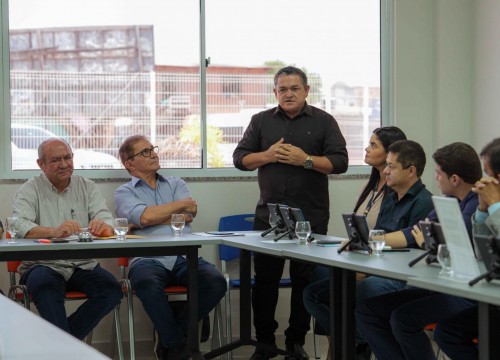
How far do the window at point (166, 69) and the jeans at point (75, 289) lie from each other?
1.10 m

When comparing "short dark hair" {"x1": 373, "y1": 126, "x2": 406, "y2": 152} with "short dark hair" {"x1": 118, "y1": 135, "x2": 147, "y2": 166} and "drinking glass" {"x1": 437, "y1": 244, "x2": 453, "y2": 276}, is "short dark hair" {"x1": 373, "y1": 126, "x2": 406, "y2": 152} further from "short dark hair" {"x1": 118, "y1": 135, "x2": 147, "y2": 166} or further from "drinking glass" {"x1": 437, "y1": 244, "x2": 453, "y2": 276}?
"drinking glass" {"x1": 437, "y1": 244, "x2": 453, "y2": 276}

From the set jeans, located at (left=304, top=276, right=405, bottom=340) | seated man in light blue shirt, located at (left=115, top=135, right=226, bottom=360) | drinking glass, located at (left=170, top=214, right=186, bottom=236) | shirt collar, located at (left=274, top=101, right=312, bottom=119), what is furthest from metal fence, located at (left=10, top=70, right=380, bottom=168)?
jeans, located at (left=304, top=276, right=405, bottom=340)

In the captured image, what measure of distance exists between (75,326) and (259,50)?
233cm

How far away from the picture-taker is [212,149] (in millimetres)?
5711

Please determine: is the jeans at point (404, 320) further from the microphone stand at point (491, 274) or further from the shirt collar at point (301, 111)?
the shirt collar at point (301, 111)

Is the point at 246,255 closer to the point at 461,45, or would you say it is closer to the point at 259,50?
the point at 259,50

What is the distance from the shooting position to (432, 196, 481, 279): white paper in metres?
2.74

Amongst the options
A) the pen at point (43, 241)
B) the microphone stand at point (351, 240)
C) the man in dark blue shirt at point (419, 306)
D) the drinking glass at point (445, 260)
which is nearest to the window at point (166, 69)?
the pen at point (43, 241)

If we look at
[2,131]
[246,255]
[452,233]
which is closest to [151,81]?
[2,131]

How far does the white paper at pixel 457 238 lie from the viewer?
2.74 metres

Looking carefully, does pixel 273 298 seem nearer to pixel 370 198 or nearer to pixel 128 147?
pixel 370 198

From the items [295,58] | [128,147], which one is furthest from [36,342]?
[295,58]

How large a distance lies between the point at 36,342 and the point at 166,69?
4263 millimetres

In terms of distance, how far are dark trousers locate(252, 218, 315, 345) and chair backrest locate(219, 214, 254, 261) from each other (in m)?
0.42
